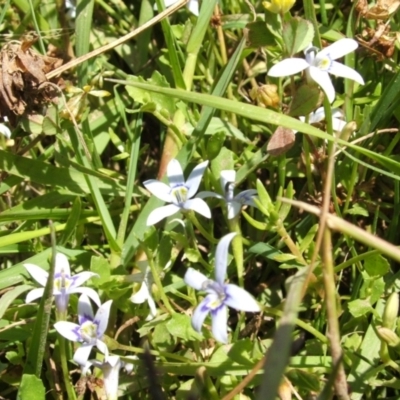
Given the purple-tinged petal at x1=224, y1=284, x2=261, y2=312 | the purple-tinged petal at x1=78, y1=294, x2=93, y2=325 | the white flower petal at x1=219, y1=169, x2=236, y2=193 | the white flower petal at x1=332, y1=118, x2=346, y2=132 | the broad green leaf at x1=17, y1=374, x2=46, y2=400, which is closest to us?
the purple-tinged petal at x1=224, y1=284, x2=261, y2=312

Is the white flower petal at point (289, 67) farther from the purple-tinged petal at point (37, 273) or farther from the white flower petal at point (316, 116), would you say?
the purple-tinged petal at point (37, 273)

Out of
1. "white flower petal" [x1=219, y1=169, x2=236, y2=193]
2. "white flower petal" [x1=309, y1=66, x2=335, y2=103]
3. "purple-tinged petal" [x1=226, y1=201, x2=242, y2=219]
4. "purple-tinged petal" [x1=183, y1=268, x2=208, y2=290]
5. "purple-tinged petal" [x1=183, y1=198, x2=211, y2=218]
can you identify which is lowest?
"purple-tinged petal" [x1=183, y1=268, x2=208, y2=290]

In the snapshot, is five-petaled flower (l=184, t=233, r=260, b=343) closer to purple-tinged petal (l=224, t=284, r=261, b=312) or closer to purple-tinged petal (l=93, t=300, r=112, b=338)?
purple-tinged petal (l=224, t=284, r=261, b=312)

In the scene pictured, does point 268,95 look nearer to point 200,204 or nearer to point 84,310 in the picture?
point 200,204

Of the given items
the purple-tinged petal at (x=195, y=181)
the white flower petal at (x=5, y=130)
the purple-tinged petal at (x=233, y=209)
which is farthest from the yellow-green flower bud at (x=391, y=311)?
the white flower petal at (x=5, y=130)

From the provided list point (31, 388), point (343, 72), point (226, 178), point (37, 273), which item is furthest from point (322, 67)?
point (31, 388)

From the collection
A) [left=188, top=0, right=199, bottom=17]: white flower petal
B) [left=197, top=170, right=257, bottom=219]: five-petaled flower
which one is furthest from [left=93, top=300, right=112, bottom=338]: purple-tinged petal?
[left=188, top=0, right=199, bottom=17]: white flower petal
